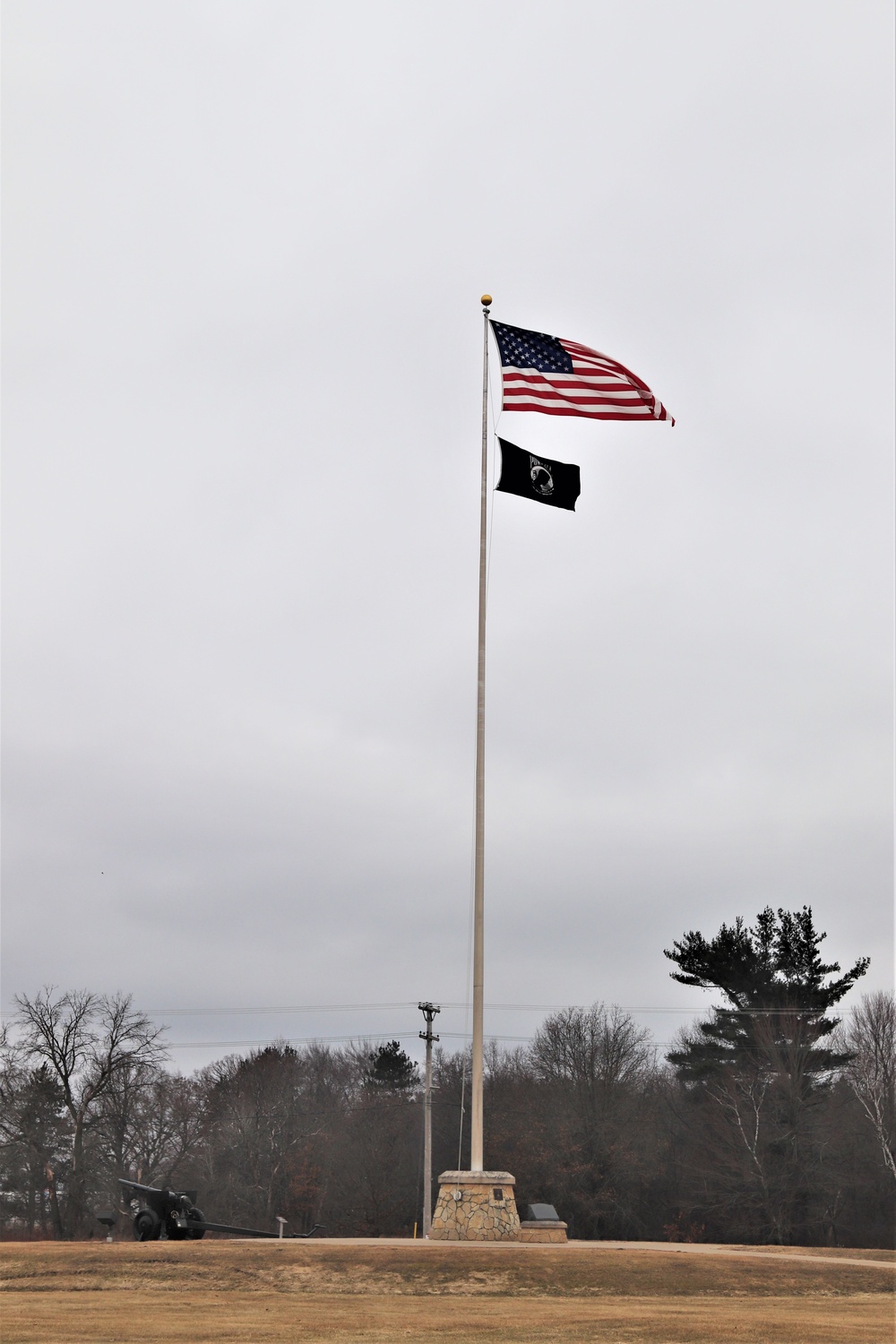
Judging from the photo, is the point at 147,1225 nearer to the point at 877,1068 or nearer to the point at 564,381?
the point at 564,381

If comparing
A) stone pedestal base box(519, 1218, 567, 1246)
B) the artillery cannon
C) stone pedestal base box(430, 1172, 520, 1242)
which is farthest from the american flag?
the artillery cannon

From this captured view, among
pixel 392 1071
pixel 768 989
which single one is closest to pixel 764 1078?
pixel 768 989

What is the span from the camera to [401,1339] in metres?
11.3

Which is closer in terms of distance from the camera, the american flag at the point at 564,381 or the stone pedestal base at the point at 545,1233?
the stone pedestal base at the point at 545,1233

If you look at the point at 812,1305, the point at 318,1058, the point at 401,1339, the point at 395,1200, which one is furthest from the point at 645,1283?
the point at 318,1058

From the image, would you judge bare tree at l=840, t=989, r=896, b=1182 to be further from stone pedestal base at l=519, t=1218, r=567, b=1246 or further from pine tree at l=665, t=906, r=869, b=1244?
stone pedestal base at l=519, t=1218, r=567, b=1246

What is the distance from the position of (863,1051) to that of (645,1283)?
122ft

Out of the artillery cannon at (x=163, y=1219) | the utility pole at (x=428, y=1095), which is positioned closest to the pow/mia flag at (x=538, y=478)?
the artillery cannon at (x=163, y=1219)

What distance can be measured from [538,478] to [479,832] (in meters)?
5.60

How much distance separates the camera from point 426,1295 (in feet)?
43.9

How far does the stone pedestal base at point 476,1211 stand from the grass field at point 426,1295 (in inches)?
25.4

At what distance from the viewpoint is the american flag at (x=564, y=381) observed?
18.7 metres

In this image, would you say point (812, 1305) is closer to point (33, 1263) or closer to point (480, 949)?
point (480, 949)

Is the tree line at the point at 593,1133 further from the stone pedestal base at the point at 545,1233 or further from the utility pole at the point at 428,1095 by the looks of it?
the stone pedestal base at the point at 545,1233
